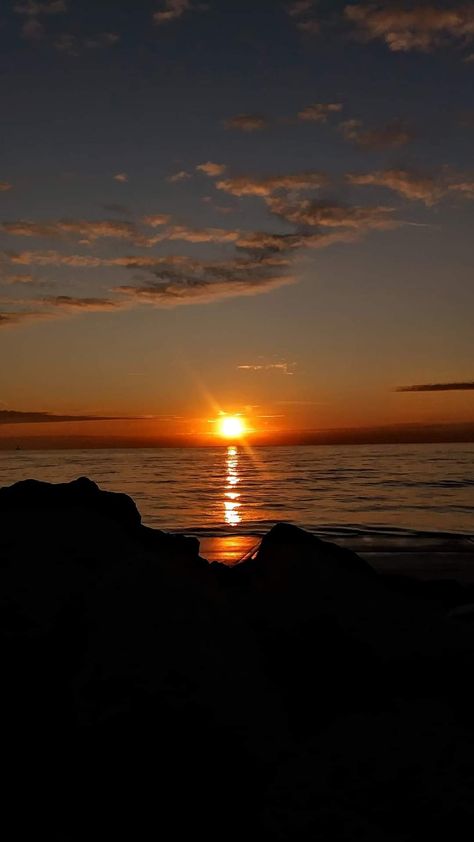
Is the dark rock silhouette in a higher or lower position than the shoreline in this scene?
higher

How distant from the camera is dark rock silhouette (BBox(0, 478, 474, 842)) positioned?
2.31m

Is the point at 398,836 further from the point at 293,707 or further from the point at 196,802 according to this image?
the point at 293,707

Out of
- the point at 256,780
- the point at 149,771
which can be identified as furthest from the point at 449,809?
the point at 149,771

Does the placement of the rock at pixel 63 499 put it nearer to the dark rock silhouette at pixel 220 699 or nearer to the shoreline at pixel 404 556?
the dark rock silhouette at pixel 220 699

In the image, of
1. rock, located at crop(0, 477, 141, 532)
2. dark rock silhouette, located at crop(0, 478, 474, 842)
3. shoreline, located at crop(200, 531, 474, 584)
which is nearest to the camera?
dark rock silhouette, located at crop(0, 478, 474, 842)

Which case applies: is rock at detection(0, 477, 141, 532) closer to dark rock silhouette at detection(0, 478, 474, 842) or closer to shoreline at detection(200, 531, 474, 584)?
dark rock silhouette at detection(0, 478, 474, 842)

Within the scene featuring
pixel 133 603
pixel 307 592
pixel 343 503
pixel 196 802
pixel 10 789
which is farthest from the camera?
pixel 343 503

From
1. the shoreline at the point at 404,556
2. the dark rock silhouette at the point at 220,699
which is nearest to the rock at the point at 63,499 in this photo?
the dark rock silhouette at the point at 220,699

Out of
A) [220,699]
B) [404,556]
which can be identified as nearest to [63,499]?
[220,699]

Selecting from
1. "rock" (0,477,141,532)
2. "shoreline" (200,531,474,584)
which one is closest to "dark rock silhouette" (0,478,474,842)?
"rock" (0,477,141,532)

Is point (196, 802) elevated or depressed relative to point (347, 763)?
depressed

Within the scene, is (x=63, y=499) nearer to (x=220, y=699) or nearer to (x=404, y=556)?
(x=220, y=699)

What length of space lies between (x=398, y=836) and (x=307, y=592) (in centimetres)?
152

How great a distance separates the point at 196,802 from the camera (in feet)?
8.25
